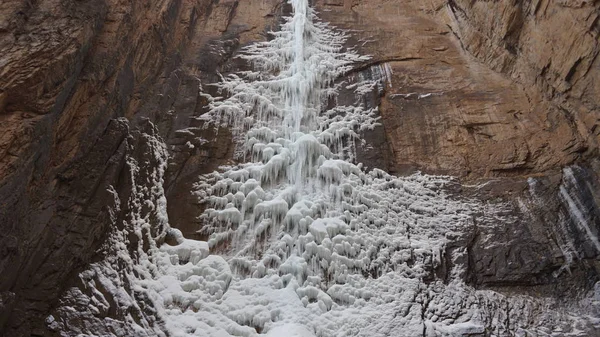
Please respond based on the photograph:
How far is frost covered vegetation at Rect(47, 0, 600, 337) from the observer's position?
6496 millimetres

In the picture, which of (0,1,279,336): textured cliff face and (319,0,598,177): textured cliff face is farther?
(319,0,598,177): textured cliff face

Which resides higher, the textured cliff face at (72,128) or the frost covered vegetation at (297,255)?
the textured cliff face at (72,128)

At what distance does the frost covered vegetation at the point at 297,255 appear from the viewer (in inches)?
256

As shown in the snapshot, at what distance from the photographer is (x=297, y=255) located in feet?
24.5

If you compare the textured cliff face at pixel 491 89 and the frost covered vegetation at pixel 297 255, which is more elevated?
the textured cliff face at pixel 491 89

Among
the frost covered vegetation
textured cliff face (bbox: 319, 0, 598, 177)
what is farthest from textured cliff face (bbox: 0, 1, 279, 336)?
textured cliff face (bbox: 319, 0, 598, 177)

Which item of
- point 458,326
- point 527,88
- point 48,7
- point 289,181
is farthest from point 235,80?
point 458,326

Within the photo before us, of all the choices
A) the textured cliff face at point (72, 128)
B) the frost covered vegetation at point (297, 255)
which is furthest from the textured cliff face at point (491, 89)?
the textured cliff face at point (72, 128)

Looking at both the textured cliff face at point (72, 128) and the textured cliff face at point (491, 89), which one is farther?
the textured cliff face at point (491, 89)

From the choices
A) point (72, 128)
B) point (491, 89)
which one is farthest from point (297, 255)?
point (491, 89)

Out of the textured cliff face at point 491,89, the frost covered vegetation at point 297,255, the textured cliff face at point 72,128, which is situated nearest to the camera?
the textured cliff face at point 72,128

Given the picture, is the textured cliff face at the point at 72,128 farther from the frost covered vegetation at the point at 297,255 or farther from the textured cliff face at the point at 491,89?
the textured cliff face at the point at 491,89

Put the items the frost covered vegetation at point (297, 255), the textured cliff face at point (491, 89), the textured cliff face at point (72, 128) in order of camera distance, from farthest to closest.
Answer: the textured cliff face at point (491, 89), the frost covered vegetation at point (297, 255), the textured cliff face at point (72, 128)

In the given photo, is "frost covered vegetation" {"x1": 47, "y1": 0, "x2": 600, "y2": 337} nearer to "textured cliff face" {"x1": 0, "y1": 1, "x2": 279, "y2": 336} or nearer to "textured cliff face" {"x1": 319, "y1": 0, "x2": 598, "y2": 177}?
"textured cliff face" {"x1": 0, "y1": 1, "x2": 279, "y2": 336}
